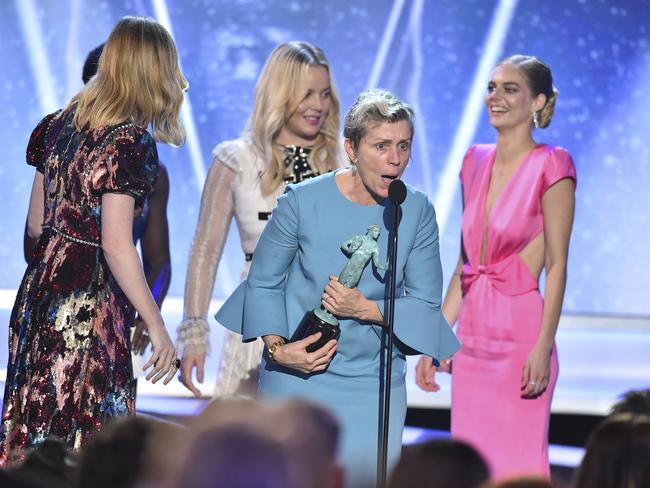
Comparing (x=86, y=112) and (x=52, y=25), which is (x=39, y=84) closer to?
(x=52, y=25)

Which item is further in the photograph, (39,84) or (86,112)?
(39,84)

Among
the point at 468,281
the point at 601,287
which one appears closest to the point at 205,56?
the point at 601,287

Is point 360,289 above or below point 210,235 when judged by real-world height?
below

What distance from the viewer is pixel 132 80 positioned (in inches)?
126

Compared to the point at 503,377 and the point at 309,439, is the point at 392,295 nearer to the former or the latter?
the point at 503,377

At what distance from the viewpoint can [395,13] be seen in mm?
7371

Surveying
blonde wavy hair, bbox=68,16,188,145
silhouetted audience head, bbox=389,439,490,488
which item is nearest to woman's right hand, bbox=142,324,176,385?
blonde wavy hair, bbox=68,16,188,145

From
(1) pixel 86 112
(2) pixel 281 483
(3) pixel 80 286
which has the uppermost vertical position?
(1) pixel 86 112

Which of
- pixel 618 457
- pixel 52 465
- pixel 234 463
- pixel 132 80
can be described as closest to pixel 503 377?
pixel 132 80

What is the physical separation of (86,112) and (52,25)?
4.10 m

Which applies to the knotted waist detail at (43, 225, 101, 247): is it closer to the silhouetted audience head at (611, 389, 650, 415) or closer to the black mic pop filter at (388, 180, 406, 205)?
the black mic pop filter at (388, 180, 406, 205)

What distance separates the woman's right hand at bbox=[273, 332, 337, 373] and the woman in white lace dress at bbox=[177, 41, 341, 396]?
0.91m

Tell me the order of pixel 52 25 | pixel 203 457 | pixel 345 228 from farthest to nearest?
pixel 52 25 → pixel 345 228 → pixel 203 457

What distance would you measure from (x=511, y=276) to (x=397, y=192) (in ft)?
4.27
